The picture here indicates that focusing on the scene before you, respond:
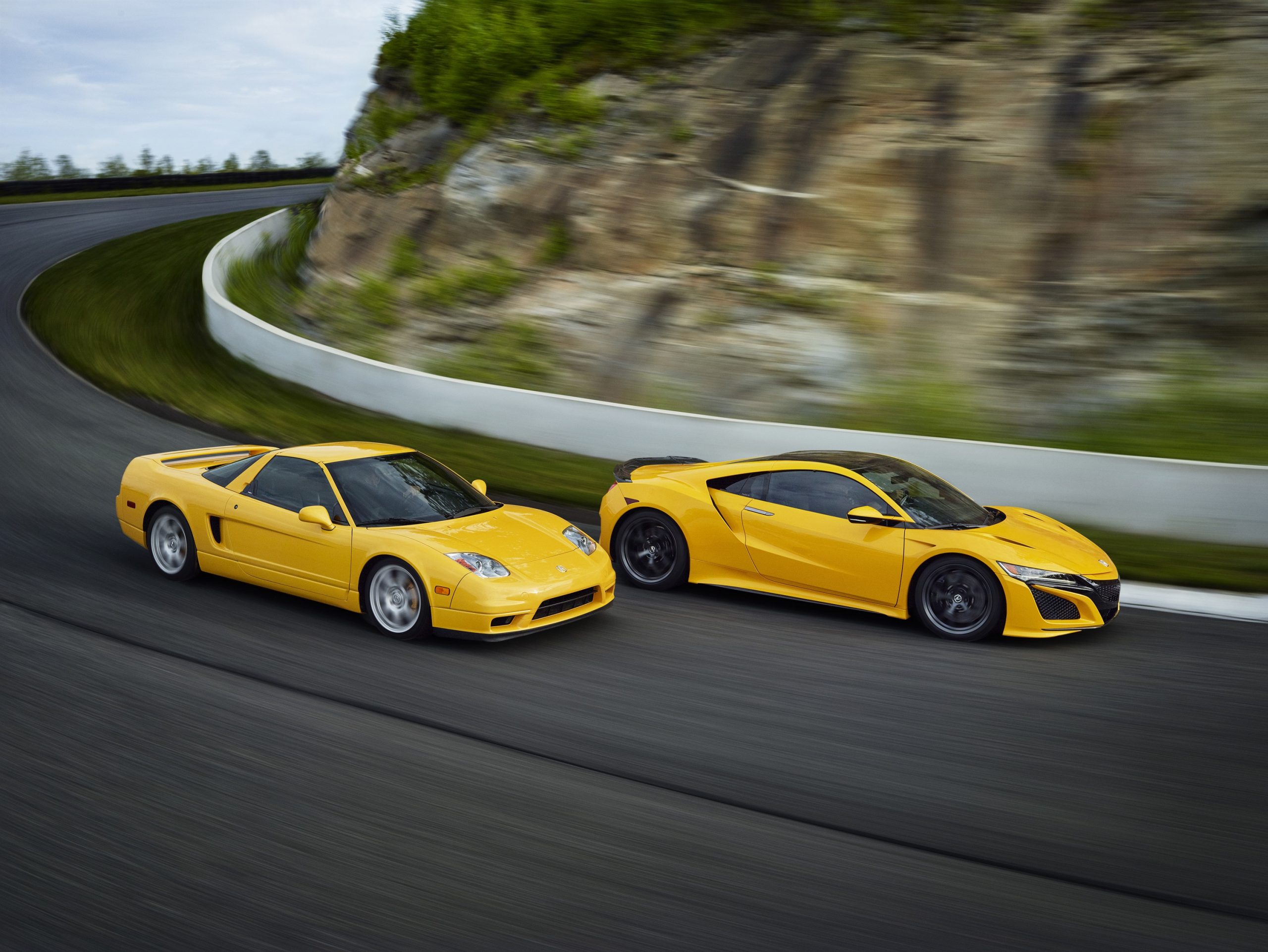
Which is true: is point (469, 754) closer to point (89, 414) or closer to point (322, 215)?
point (89, 414)

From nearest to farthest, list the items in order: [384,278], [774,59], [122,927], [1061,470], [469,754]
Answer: [122,927] → [469,754] → [1061,470] → [774,59] → [384,278]

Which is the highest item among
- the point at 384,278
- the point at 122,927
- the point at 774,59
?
the point at 774,59

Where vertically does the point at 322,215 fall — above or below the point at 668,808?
above

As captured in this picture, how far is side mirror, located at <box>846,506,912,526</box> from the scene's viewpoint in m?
7.43

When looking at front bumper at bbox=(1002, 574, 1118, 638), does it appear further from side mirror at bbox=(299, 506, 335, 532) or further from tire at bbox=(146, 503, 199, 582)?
tire at bbox=(146, 503, 199, 582)

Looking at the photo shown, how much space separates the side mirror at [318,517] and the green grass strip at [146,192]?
2745 centimetres

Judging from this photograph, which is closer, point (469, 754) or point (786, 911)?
point (786, 911)

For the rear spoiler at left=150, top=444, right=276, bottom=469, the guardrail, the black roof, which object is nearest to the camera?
the black roof

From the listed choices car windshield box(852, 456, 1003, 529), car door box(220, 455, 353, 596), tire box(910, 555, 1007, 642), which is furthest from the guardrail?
tire box(910, 555, 1007, 642)

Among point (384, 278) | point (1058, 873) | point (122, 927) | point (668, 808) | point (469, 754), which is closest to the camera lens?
point (122, 927)

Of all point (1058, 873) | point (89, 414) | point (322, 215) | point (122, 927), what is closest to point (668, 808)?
point (1058, 873)

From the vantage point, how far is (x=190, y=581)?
766 cm

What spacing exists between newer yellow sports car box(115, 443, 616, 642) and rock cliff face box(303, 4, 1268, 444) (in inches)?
337

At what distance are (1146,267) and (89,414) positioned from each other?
1414cm
